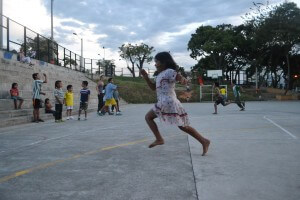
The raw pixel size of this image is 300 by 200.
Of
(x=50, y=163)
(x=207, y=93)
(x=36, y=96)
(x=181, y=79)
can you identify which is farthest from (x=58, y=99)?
(x=207, y=93)

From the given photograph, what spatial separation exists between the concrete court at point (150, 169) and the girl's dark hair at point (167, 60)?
1395mm

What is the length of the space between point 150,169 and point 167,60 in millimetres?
1820

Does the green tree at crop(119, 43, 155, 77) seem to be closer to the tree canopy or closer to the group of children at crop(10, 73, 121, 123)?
the tree canopy

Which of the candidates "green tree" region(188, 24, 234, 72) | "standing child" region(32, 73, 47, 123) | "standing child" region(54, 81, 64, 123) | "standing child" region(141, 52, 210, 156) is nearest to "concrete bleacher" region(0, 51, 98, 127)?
"standing child" region(32, 73, 47, 123)

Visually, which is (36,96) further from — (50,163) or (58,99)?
(50,163)

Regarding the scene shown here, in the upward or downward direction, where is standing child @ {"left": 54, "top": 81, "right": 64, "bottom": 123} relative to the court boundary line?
upward

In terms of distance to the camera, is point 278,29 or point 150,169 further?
point 278,29

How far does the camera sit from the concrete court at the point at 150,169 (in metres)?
3.56

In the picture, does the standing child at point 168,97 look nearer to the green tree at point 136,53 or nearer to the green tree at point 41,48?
the green tree at point 41,48

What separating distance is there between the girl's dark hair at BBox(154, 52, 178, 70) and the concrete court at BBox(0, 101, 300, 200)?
1395 millimetres

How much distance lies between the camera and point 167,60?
5.51m

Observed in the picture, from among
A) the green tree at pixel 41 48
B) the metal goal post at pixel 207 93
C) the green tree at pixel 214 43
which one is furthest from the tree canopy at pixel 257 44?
the green tree at pixel 41 48

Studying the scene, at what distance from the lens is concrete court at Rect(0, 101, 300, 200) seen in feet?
11.7

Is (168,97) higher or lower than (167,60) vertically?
lower
